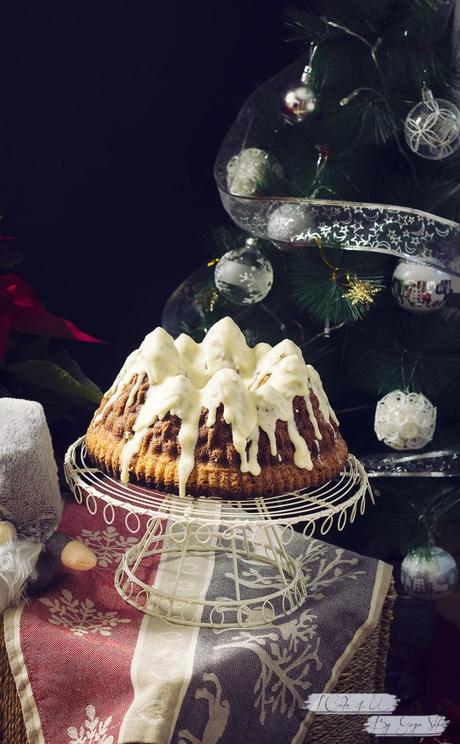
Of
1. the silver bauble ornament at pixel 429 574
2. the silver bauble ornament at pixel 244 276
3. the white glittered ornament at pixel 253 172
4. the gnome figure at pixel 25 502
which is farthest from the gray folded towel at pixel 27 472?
the silver bauble ornament at pixel 429 574

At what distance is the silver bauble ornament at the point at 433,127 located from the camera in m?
1.23

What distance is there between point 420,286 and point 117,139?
579 millimetres

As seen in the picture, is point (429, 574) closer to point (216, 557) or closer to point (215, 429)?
point (216, 557)

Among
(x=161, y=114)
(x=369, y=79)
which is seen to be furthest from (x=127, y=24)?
(x=369, y=79)

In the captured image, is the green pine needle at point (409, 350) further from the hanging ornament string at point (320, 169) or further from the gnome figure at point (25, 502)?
the gnome figure at point (25, 502)

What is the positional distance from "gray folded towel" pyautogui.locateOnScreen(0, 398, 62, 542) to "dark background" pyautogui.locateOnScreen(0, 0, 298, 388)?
492mm

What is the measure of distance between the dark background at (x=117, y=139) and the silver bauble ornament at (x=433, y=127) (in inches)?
16.2

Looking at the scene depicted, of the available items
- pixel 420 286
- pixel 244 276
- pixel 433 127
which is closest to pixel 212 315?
pixel 244 276

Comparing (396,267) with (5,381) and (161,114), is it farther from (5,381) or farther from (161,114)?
(5,381)

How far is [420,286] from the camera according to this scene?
4.28 feet

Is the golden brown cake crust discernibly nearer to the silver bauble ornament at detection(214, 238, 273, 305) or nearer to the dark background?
the silver bauble ornament at detection(214, 238, 273, 305)

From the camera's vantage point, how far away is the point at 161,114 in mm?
1526

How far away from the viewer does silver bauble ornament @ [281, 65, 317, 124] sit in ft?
4.36

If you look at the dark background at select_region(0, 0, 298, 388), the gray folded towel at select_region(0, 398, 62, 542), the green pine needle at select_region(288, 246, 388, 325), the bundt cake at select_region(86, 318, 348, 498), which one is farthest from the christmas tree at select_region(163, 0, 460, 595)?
the gray folded towel at select_region(0, 398, 62, 542)
